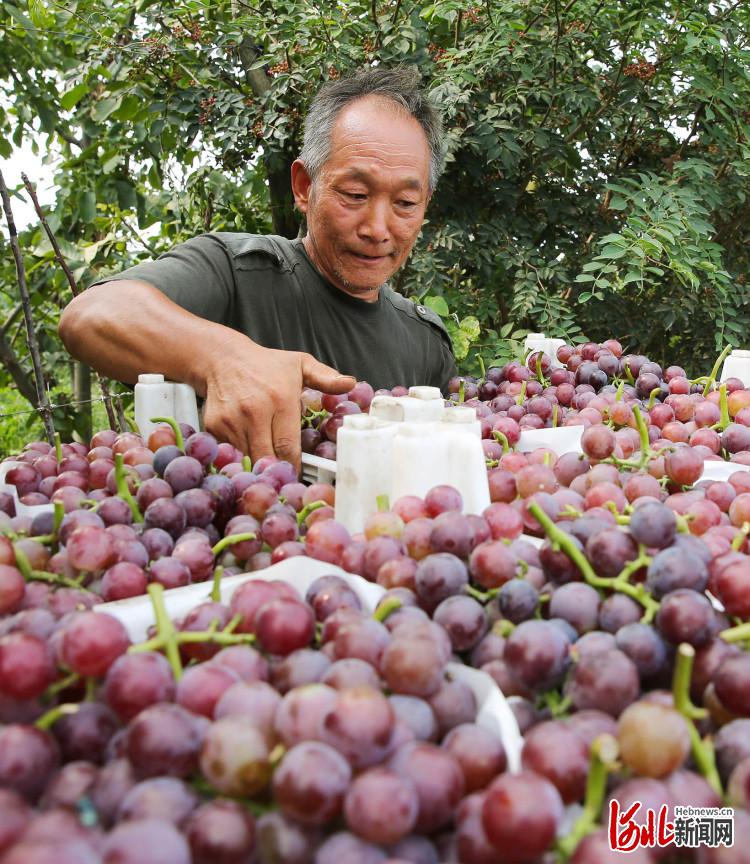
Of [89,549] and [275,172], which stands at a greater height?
[275,172]

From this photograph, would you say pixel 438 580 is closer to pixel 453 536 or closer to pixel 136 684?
pixel 453 536

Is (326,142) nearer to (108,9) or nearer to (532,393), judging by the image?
(532,393)

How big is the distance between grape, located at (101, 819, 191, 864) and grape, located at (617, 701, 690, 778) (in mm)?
322

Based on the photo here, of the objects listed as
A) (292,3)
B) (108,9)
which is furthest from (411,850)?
A: (108,9)

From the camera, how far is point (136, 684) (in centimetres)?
59

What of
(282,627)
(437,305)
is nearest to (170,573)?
(282,627)

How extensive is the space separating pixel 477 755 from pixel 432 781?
0.17 feet

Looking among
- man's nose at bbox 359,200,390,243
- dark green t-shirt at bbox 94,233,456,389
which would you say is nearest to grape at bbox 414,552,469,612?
dark green t-shirt at bbox 94,233,456,389

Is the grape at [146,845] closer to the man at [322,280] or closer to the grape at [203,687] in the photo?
the grape at [203,687]

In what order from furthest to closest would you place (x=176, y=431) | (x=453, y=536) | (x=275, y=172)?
1. (x=275, y=172)
2. (x=176, y=431)
3. (x=453, y=536)

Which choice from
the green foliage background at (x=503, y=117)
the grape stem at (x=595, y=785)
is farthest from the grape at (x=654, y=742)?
the green foliage background at (x=503, y=117)

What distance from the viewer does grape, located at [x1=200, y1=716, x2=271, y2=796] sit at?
52cm

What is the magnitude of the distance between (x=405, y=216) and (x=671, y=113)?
6.24 feet

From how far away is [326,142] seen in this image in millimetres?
2447
